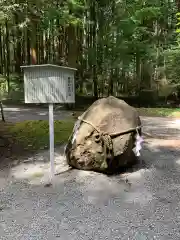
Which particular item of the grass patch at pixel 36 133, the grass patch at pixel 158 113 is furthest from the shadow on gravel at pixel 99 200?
the grass patch at pixel 158 113

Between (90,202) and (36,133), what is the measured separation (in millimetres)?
3146

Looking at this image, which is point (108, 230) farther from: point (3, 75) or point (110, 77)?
point (3, 75)

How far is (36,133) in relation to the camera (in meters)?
6.38

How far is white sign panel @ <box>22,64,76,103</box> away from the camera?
13.6 feet

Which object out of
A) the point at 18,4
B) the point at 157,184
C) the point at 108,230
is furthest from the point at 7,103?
the point at 108,230

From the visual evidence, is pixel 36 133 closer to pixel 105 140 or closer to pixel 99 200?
pixel 105 140

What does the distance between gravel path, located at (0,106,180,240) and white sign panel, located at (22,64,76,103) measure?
106cm

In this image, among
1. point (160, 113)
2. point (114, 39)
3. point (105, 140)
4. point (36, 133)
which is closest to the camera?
point (105, 140)

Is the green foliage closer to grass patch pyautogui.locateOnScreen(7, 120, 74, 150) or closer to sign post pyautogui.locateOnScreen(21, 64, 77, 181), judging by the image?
grass patch pyautogui.locateOnScreen(7, 120, 74, 150)

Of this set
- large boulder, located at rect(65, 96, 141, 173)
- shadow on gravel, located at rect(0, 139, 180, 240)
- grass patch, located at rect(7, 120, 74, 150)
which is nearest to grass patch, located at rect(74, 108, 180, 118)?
grass patch, located at rect(7, 120, 74, 150)

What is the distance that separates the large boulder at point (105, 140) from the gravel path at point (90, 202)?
16cm

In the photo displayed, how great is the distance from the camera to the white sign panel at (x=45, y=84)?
415 centimetres

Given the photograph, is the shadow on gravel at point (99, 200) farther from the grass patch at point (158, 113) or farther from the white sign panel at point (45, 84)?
the grass patch at point (158, 113)

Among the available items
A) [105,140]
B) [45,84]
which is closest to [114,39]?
[45,84]
